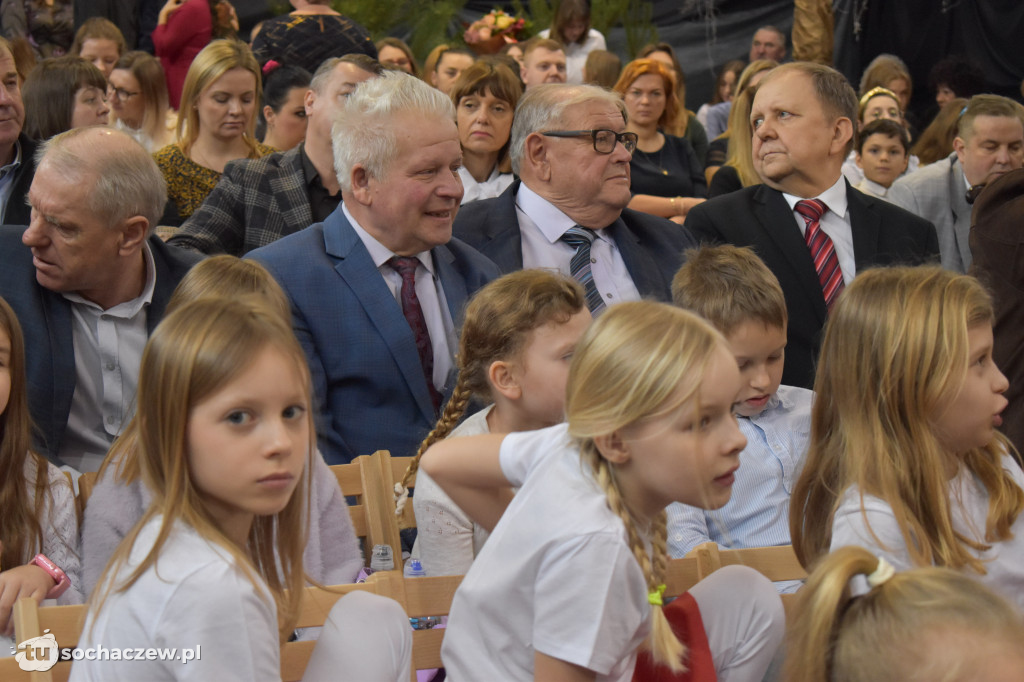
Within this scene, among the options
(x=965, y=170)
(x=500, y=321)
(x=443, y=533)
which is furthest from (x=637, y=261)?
(x=965, y=170)

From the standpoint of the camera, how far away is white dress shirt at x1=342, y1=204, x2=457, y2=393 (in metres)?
2.73

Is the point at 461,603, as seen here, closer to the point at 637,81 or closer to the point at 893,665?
the point at 893,665

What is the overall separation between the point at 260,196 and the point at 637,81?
2.59 metres

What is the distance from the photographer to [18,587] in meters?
1.88

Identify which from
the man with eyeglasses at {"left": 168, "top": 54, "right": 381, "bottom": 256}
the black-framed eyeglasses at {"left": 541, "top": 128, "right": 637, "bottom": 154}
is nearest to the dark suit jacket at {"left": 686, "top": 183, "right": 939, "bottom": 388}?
the black-framed eyeglasses at {"left": 541, "top": 128, "right": 637, "bottom": 154}

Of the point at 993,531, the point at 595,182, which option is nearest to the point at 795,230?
the point at 595,182

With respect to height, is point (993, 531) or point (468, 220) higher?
point (468, 220)

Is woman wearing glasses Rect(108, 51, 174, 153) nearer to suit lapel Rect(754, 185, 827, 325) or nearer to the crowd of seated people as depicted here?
the crowd of seated people

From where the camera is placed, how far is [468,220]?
319 centimetres

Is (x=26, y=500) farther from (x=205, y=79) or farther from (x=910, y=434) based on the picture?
(x=205, y=79)

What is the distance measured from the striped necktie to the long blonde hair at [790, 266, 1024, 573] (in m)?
1.05

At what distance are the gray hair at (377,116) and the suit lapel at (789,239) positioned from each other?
0.99 metres

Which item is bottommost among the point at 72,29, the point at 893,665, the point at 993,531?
the point at 993,531

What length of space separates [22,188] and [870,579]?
8.70 feet
